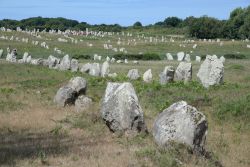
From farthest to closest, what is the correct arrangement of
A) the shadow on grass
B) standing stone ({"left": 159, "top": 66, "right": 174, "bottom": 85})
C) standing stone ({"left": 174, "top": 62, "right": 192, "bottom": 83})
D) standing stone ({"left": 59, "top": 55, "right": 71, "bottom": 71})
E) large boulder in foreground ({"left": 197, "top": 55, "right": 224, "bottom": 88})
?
standing stone ({"left": 59, "top": 55, "right": 71, "bottom": 71}) → standing stone ({"left": 174, "top": 62, "right": 192, "bottom": 83}) → standing stone ({"left": 159, "top": 66, "right": 174, "bottom": 85}) → large boulder in foreground ({"left": 197, "top": 55, "right": 224, "bottom": 88}) → the shadow on grass

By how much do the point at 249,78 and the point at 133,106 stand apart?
52.7ft

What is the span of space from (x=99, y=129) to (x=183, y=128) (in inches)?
160

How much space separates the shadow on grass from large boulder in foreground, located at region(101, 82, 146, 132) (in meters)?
1.56

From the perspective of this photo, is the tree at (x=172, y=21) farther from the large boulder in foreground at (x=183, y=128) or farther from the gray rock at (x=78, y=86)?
the large boulder in foreground at (x=183, y=128)

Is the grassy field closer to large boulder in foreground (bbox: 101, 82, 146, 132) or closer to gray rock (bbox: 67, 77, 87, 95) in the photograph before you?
large boulder in foreground (bbox: 101, 82, 146, 132)

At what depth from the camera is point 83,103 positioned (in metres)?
22.1

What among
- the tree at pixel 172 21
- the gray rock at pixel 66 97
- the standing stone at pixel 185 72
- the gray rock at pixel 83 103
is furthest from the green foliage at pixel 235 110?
the tree at pixel 172 21

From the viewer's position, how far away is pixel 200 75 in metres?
29.0

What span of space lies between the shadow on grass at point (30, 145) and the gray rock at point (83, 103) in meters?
5.14

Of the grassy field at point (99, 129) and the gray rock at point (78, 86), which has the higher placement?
the gray rock at point (78, 86)

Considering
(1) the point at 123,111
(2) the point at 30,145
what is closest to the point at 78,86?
(1) the point at 123,111

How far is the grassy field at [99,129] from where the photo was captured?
13.1 metres

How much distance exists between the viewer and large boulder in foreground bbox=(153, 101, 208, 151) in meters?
14.0

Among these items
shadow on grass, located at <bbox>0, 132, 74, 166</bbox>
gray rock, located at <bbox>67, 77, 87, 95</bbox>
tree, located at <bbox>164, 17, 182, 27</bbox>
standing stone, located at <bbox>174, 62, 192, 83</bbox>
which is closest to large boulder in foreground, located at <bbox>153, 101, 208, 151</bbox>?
shadow on grass, located at <bbox>0, 132, 74, 166</bbox>
